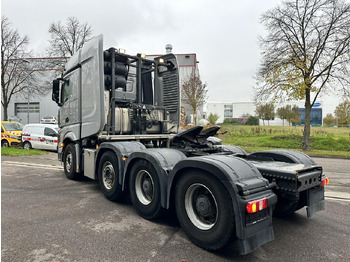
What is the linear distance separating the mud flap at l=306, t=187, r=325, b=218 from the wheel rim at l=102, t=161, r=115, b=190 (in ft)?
10.9

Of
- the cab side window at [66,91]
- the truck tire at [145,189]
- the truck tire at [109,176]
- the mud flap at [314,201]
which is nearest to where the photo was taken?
the mud flap at [314,201]

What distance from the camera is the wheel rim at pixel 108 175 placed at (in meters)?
Answer: 4.99

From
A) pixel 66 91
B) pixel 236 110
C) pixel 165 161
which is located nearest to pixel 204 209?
pixel 165 161

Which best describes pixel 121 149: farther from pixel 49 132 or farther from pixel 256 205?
pixel 49 132

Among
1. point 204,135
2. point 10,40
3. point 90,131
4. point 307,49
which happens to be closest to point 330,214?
point 204,135

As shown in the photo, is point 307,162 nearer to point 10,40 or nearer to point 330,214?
point 330,214

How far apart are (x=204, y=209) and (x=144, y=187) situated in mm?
1327

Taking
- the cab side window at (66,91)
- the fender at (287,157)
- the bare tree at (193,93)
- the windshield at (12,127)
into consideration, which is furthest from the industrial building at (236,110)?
the fender at (287,157)

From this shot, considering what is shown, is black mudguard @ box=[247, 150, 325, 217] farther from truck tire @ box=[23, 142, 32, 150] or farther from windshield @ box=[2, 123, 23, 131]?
windshield @ box=[2, 123, 23, 131]

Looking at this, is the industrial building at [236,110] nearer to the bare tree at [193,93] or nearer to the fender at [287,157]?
the bare tree at [193,93]

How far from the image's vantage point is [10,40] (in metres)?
22.7

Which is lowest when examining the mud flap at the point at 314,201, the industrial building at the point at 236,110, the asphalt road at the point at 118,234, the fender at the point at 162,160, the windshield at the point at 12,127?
the asphalt road at the point at 118,234

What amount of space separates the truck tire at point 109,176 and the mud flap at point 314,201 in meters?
3.10

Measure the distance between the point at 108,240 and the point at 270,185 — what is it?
2155 millimetres
